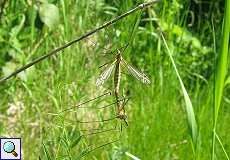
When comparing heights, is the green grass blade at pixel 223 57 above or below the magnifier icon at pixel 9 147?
above

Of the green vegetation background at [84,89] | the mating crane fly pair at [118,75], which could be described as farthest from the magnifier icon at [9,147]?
the green vegetation background at [84,89]

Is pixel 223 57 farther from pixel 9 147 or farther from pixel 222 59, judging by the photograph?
pixel 9 147

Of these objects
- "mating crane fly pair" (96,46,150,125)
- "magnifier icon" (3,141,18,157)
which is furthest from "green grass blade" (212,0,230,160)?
"magnifier icon" (3,141,18,157)

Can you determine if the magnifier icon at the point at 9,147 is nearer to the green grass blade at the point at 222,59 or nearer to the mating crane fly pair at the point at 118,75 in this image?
the mating crane fly pair at the point at 118,75

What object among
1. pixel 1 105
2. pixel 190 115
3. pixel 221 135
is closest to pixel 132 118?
pixel 221 135

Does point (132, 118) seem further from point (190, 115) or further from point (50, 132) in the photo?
point (190, 115)

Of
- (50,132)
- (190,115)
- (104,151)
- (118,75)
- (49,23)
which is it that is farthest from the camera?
(49,23)

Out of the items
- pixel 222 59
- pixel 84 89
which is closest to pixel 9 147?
pixel 222 59

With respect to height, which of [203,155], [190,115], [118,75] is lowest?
[203,155]
